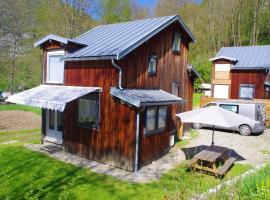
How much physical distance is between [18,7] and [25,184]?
2329 centimetres

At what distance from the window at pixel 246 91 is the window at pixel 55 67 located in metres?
21.6

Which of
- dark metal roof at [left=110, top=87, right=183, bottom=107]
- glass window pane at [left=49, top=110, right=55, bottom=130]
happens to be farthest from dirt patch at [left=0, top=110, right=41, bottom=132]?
dark metal roof at [left=110, top=87, right=183, bottom=107]

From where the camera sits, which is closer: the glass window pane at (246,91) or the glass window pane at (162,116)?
the glass window pane at (162,116)

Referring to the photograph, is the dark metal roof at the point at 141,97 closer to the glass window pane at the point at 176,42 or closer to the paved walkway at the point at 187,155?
the paved walkway at the point at 187,155

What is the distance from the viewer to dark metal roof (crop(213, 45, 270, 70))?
95.6 ft

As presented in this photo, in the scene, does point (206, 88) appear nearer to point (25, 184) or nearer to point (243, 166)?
point (243, 166)

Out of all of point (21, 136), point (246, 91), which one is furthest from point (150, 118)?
point (246, 91)

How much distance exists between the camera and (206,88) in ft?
145

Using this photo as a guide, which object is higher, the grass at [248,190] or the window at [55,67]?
the window at [55,67]

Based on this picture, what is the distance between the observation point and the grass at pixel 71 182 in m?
9.23

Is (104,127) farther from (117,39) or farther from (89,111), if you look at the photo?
(117,39)

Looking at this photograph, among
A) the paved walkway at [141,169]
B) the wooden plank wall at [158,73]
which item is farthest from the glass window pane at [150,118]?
the paved walkway at [141,169]

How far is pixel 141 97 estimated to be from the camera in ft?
38.6

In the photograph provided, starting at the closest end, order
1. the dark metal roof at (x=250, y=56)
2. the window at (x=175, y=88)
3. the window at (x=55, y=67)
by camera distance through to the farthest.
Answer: the window at (x=55, y=67), the window at (x=175, y=88), the dark metal roof at (x=250, y=56)
